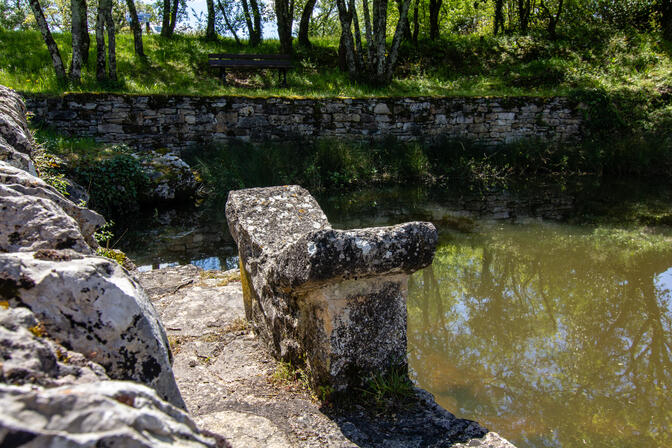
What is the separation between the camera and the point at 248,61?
14797 millimetres

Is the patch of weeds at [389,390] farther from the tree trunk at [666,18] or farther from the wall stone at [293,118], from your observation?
the tree trunk at [666,18]

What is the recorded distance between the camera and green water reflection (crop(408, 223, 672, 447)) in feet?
11.0

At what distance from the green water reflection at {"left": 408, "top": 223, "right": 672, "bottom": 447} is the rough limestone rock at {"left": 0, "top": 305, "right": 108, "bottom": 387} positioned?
2.84 meters

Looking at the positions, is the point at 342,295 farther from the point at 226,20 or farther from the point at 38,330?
the point at 226,20

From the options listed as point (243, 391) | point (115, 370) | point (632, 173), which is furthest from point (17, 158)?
point (632, 173)

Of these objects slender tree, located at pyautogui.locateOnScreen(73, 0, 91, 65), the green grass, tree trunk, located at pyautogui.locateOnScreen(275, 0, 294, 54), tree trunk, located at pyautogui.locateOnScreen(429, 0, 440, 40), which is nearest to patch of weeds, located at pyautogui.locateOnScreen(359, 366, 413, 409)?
the green grass

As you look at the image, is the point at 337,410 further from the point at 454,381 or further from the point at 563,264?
the point at 563,264

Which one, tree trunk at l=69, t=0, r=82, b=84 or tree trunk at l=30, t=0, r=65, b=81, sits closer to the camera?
tree trunk at l=30, t=0, r=65, b=81

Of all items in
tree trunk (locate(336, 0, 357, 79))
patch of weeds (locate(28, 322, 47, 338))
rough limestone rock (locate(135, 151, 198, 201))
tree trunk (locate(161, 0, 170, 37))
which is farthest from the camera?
tree trunk (locate(161, 0, 170, 37))

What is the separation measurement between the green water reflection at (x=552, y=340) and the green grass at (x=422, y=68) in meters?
9.03

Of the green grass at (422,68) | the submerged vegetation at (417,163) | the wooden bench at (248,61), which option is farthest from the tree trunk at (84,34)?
the submerged vegetation at (417,163)

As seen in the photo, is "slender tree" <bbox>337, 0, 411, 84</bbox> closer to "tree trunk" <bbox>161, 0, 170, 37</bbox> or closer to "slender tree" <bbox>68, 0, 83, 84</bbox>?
"tree trunk" <bbox>161, 0, 170, 37</bbox>

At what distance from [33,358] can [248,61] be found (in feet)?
48.9

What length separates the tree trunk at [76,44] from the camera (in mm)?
11716
